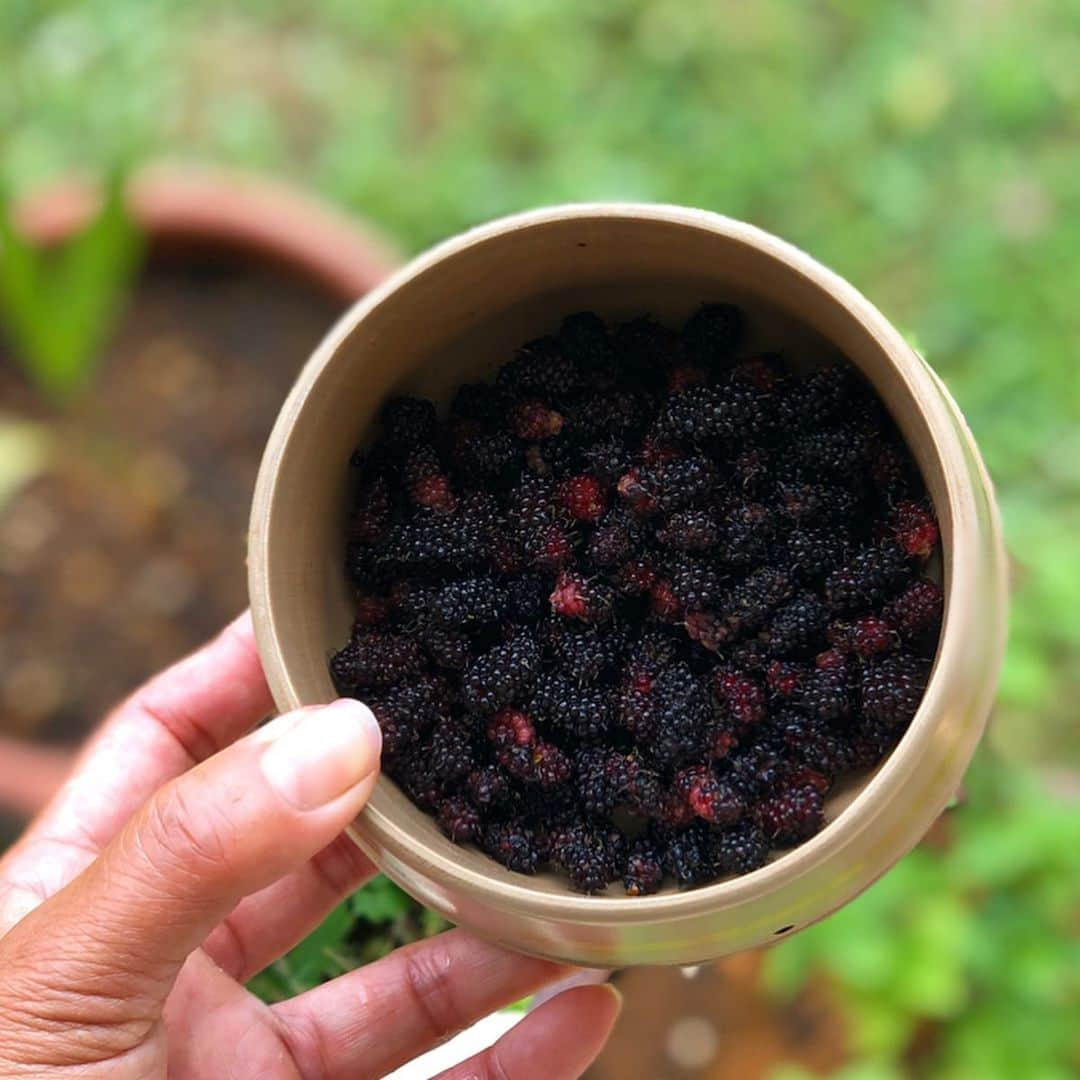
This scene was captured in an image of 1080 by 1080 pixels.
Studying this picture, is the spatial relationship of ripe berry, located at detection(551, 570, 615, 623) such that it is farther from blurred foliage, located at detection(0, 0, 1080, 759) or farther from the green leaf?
blurred foliage, located at detection(0, 0, 1080, 759)

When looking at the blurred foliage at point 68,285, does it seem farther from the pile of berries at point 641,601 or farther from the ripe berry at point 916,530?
the ripe berry at point 916,530

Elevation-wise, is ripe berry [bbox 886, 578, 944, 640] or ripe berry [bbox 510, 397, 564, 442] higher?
ripe berry [bbox 510, 397, 564, 442]

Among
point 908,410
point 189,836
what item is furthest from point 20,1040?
point 908,410

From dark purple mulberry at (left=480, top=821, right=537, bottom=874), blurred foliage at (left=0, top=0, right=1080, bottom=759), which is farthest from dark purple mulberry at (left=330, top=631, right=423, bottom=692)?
blurred foliage at (left=0, top=0, right=1080, bottom=759)

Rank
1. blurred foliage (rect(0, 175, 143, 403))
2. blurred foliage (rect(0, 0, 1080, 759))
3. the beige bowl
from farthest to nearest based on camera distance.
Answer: blurred foliage (rect(0, 0, 1080, 759)), blurred foliage (rect(0, 175, 143, 403)), the beige bowl

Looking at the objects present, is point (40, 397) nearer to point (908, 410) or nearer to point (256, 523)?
point (256, 523)

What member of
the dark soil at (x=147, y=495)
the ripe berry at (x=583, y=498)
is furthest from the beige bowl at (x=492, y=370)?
the dark soil at (x=147, y=495)

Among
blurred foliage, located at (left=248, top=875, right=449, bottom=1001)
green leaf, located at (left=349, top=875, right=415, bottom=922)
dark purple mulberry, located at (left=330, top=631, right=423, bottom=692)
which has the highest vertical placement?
dark purple mulberry, located at (left=330, top=631, right=423, bottom=692)
